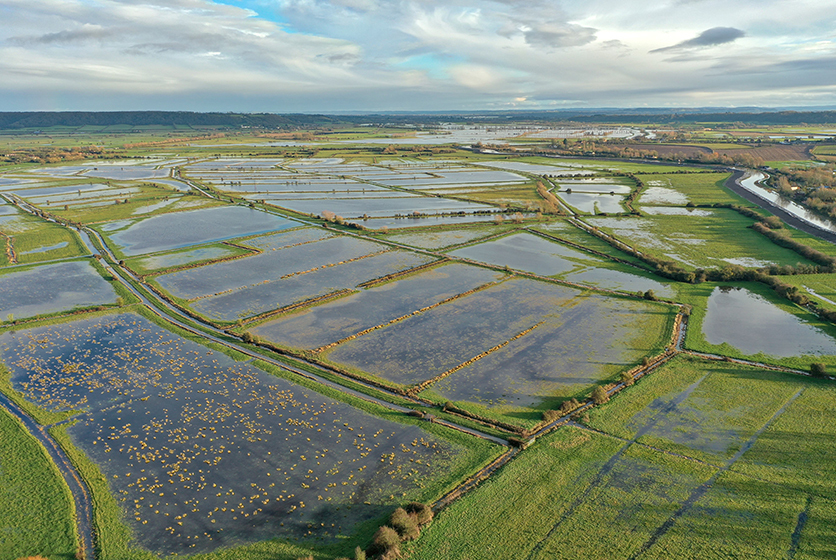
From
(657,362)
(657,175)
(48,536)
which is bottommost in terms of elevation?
(48,536)

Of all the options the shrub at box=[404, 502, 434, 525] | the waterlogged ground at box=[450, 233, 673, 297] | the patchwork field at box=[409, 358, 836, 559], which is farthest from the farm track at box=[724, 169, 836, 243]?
the shrub at box=[404, 502, 434, 525]

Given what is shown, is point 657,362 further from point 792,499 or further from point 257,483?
point 257,483

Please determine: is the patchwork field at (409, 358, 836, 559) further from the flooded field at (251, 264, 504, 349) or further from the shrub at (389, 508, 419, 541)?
the flooded field at (251, 264, 504, 349)

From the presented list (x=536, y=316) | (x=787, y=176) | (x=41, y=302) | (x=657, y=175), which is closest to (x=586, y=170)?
(x=657, y=175)

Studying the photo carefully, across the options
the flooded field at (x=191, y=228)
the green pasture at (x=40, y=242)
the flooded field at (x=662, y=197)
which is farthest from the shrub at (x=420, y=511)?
the flooded field at (x=662, y=197)

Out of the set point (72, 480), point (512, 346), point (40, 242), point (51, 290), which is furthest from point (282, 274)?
point (40, 242)
